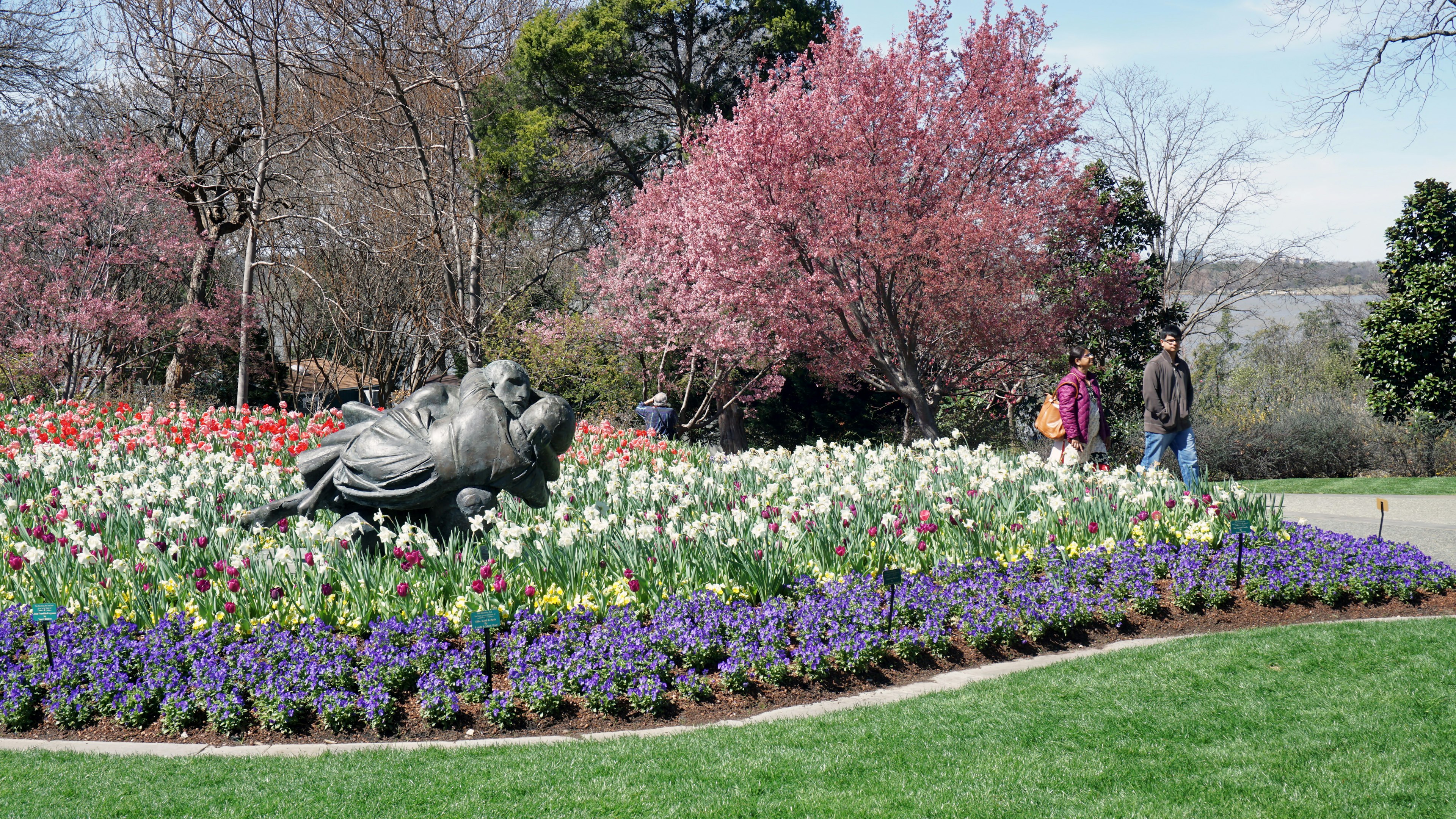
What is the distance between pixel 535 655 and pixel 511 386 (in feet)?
5.60

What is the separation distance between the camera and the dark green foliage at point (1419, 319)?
1452cm

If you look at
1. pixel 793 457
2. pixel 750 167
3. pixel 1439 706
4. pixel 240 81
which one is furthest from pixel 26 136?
pixel 1439 706

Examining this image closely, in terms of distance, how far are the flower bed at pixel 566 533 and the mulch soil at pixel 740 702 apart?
0.58 meters

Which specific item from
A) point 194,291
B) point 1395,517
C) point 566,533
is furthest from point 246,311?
point 1395,517

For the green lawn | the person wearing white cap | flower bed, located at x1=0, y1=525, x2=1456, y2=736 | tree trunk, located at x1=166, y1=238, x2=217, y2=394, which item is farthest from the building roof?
the green lawn

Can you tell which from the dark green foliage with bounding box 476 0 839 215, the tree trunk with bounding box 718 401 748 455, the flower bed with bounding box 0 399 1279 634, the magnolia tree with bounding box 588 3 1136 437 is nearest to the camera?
the flower bed with bounding box 0 399 1279 634

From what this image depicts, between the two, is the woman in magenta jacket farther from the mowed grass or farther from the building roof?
the building roof

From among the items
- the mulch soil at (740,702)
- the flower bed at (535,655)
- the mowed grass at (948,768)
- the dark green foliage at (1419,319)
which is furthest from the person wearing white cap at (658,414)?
the dark green foliage at (1419,319)

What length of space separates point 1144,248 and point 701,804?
55.2 feet

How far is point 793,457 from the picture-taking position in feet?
30.1

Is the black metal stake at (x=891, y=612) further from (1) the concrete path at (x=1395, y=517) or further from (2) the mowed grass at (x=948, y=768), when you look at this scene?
(1) the concrete path at (x=1395, y=517)

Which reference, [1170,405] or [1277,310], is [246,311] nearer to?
[1170,405]

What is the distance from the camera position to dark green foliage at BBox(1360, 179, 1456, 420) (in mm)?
14516

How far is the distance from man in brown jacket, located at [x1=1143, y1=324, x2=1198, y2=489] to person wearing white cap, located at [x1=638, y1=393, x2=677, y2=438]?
6.46 meters
